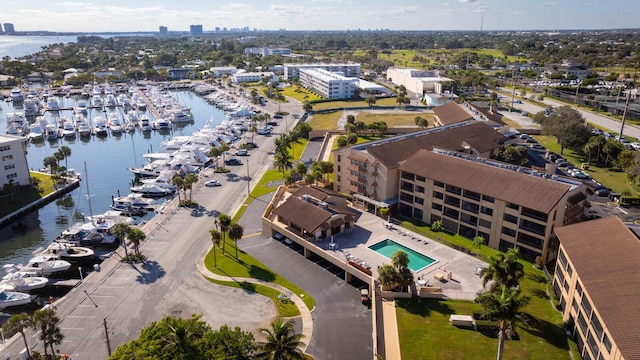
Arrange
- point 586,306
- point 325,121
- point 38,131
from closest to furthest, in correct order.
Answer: point 586,306, point 38,131, point 325,121

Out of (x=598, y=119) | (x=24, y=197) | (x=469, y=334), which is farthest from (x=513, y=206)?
(x=598, y=119)

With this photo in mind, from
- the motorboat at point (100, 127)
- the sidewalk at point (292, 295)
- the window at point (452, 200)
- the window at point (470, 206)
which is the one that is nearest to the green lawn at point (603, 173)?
the window at point (470, 206)

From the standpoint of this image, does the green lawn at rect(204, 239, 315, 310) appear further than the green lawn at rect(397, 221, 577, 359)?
Yes

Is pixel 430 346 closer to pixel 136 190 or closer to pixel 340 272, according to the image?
pixel 340 272

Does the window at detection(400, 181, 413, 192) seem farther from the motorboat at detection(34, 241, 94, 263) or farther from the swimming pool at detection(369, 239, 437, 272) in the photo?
the motorboat at detection(34, 241, 94, 263)

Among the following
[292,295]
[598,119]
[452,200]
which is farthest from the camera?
[598,119]

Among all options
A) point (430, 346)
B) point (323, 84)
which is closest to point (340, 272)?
point (430, 346)

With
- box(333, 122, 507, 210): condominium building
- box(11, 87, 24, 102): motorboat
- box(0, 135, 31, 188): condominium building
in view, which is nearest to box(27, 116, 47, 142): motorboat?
box(0, 135, 31, 188): condominium building

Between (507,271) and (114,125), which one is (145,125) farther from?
(507,271)
